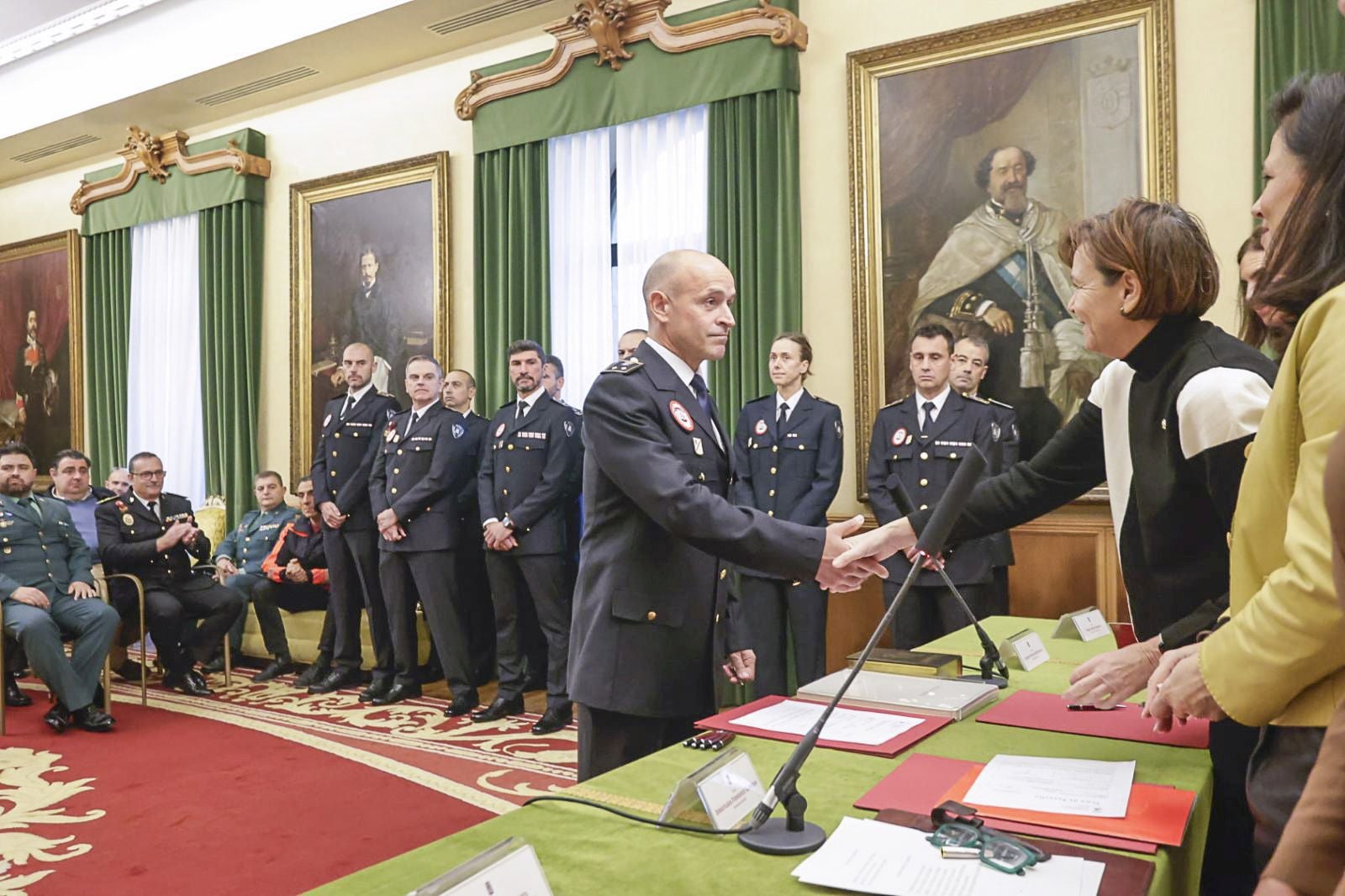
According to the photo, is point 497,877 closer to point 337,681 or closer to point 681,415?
point 681,415

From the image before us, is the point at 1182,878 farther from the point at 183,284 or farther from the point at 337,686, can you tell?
the point at 183,284

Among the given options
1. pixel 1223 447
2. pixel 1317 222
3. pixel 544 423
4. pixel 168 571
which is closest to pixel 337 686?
pixel 168 571

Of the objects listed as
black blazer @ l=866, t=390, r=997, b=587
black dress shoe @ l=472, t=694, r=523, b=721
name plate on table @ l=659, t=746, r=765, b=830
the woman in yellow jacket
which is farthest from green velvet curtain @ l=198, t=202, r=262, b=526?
the woman in yellow jacket

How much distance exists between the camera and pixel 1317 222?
1.13m

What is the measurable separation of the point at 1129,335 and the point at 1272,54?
3.65 meters

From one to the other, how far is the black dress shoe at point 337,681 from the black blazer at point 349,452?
0.87m

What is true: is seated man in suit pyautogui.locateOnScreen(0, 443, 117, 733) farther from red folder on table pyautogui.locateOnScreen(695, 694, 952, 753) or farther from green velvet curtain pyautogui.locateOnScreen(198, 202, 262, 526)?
red folder on table pyautogui.locateOnScreen(695, 694, 952, 753)

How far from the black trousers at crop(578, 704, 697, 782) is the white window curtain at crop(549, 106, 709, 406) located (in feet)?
14.6

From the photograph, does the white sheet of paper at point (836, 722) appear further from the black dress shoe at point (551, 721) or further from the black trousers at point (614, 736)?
the black dress shoe at point (551, 721)

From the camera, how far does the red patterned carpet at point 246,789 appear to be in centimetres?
327

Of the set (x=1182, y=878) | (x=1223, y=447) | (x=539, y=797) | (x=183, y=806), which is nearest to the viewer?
(x=1182, y=878)

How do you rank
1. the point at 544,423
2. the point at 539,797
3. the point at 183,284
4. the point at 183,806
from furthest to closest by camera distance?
1. the point at 183,284
2. the point at 544,423
3. the point at 183,806
4. the point at 539,797

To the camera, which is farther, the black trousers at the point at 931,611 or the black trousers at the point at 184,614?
the black trousers at the point at 184,614

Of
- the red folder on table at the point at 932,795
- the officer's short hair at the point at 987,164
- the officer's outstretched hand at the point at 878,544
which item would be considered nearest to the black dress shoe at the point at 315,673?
the officer's short hair at the point at 987,164
